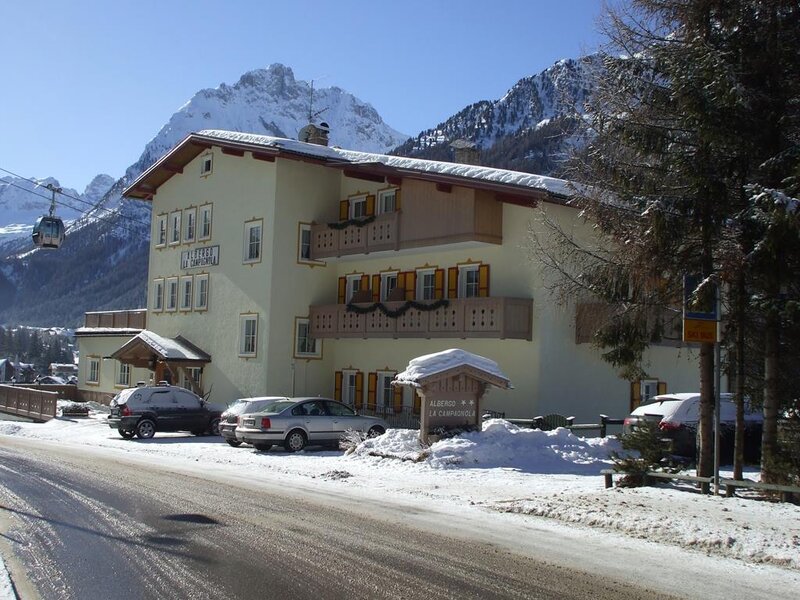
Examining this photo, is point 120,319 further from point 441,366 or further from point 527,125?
point 527,125

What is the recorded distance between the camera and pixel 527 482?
16.8m

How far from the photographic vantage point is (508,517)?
12.9 metres

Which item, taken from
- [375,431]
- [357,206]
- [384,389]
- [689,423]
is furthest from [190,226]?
[689,423]

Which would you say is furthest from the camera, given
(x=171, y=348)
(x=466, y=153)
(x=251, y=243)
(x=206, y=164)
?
(x=206, y=164)

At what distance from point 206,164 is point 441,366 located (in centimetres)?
2271

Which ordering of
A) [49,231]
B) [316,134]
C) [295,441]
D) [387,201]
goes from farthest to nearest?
[316,134] < [387,201] < [49,231] < [295,441]

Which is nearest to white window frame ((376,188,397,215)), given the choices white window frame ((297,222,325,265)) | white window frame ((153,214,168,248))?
white window frame ((297,222,325,265))

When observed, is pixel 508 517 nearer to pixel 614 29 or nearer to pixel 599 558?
pixel 599 558

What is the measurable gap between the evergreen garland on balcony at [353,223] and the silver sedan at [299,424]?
948 cm

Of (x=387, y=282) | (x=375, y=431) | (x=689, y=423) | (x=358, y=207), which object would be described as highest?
(x=358, y=207)

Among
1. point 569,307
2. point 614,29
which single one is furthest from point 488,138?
point 614,29

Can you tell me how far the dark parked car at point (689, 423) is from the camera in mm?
19281

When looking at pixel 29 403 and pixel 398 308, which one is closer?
pixel 398 308

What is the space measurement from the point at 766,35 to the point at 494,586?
904 cm
